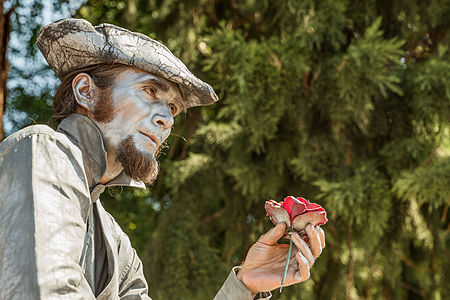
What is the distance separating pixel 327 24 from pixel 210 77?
1046 mm

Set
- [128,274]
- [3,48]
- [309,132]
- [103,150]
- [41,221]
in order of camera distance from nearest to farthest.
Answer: [41,221] → [103,150] → [128,274] → [3,48] → [309,132]

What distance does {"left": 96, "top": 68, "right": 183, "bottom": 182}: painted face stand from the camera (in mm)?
1469

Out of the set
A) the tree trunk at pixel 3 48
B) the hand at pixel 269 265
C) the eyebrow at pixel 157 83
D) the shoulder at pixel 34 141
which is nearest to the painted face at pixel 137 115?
the eyebrow at pixel 157 83

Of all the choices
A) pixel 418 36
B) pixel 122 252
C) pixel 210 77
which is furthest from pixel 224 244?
pixel 122 252

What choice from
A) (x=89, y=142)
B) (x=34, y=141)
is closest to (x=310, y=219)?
(x=89, y=142)

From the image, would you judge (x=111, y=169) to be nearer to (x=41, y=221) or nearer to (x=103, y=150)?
(x=103, y=150)

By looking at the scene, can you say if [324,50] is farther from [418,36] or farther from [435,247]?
[435,247]

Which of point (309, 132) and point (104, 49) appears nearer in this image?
point (104, 49)

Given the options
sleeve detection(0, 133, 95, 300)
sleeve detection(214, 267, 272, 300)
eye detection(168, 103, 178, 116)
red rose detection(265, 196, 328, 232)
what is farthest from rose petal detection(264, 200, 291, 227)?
sleeve detection(0, 133, 95, 300)

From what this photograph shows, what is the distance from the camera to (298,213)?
1.47 m

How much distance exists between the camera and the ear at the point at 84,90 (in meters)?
1.51

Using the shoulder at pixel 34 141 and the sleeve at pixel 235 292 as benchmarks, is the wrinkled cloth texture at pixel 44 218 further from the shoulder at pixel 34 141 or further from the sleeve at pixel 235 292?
the sleeve at pixel 235 292

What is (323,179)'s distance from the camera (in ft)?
14.4

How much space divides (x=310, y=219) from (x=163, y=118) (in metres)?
0.39
